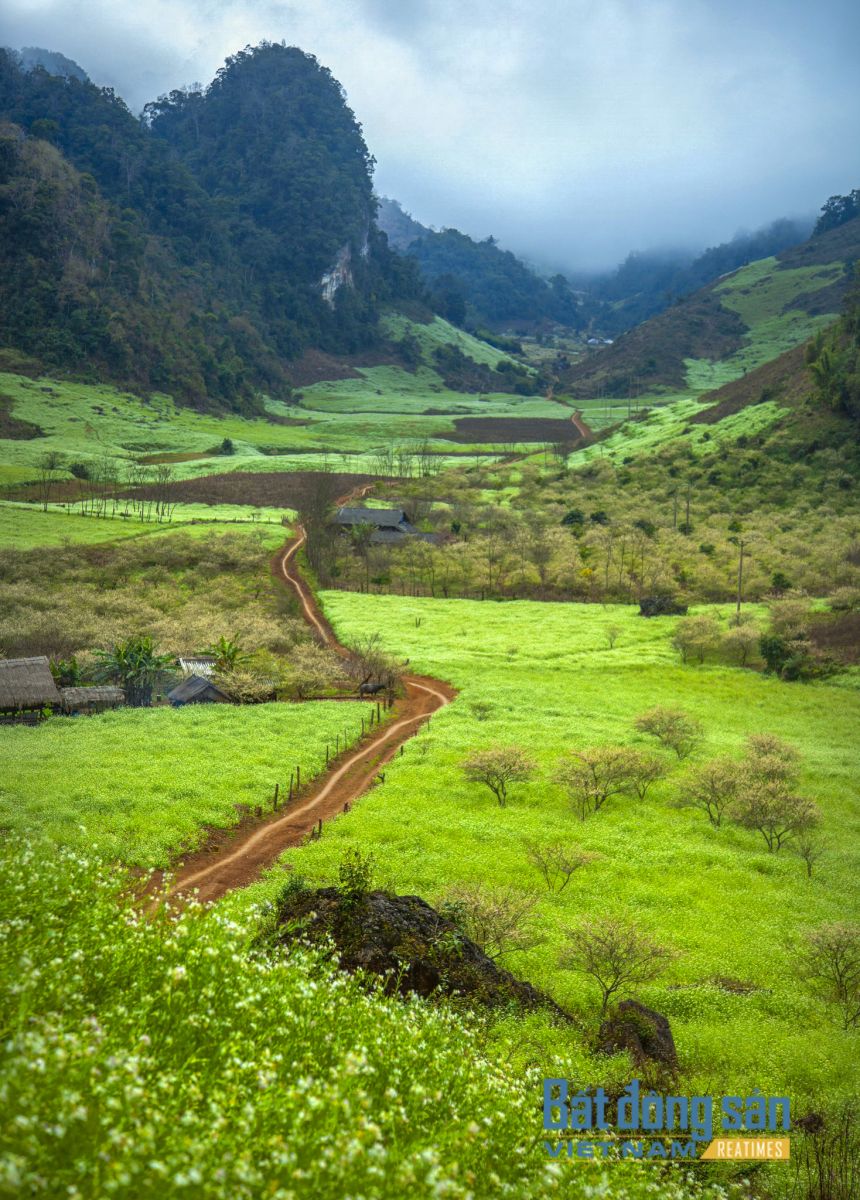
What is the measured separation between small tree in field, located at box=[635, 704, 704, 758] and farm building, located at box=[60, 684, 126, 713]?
33.3 m

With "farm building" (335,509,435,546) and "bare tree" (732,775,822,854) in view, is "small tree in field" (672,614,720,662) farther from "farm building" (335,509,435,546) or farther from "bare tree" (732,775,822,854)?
"farm building" (335,509,435,546)

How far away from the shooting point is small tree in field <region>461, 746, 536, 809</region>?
114 feet

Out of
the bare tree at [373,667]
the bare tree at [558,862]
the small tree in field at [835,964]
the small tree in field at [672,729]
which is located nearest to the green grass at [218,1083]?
the small tree in field at [835,964]

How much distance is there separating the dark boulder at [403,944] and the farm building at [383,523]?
85708 millimetres

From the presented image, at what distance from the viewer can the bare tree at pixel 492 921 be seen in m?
20.8

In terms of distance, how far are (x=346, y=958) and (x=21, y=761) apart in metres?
22.1

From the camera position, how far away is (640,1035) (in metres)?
17.3

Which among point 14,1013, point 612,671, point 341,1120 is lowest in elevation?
point 612,671

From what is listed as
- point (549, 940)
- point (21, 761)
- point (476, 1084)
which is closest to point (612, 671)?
point (549, 940)

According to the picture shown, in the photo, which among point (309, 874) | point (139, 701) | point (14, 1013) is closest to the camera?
point (14, 1013)

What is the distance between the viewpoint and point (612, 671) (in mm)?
59406

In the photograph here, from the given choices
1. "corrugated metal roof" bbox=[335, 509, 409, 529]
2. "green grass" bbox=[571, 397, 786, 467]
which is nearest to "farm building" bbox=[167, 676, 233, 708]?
"corrugated metal roof" bbox=[335, 509, 409, 529]

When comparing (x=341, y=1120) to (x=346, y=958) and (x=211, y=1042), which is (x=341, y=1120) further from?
(x=346, y=958)

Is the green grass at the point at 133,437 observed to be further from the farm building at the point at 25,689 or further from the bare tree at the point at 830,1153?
the bare tree at the point at 830,1153
